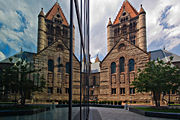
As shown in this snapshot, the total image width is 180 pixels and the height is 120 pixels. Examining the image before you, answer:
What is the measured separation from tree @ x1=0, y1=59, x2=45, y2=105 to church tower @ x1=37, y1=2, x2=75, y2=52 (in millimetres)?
221

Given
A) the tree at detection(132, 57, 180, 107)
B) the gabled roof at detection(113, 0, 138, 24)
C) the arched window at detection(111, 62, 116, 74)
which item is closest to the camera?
the tree at detection(132, 57, 180, 107)

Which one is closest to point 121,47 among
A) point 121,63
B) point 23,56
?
point 121,63

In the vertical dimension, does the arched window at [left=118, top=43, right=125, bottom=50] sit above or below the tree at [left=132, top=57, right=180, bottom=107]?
above

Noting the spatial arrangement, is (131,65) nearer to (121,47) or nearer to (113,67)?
(113,67)

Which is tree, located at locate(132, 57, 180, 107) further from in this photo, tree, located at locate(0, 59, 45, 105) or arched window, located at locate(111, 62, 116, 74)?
arched window, located at locate(111, 62, 116, 74)

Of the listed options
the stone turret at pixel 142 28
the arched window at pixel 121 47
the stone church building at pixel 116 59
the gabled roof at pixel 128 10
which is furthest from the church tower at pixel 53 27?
the gabled roof at pixel 128 10

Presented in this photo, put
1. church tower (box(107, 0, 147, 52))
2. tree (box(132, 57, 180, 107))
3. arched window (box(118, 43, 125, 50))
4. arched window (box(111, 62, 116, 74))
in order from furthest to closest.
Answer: church tower (box(107, 0, 147, 52)), arched window (box(111, 62, 116, 74)), arched window (box(118, 43, 125, 50)), tree (box(132, 57, 180, 107))

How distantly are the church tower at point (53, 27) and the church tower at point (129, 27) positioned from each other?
4483 centimetres

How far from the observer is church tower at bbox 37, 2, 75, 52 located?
3.77ft

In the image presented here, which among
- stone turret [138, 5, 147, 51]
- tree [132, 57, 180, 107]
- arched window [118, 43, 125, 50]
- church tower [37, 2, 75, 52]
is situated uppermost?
stone turret [138, 5, 147, 51]

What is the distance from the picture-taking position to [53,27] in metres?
1.57

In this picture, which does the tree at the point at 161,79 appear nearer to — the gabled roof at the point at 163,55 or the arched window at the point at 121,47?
the arched window at the point at 121,47

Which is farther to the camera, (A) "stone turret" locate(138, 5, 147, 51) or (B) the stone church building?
(A) "stone turret" locate(138, 5, 147, 51)

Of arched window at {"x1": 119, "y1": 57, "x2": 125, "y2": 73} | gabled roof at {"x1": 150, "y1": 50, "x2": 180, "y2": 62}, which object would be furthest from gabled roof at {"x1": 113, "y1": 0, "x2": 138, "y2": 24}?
arched window at {"x1": 119, "y1": 57, "x2": 125, "y2": 73}
